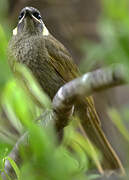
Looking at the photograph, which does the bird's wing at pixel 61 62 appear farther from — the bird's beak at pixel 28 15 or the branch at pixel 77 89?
the branch at pixel 77 89


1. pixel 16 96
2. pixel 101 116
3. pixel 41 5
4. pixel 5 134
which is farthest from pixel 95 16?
pixel 16 96

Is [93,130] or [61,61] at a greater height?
[61,61]

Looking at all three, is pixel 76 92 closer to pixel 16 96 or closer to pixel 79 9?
pixel 16 96

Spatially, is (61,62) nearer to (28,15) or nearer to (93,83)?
(28,15)

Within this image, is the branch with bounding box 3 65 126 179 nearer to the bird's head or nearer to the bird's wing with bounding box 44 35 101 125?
the bird's wing with bounding box 44 35 101 125

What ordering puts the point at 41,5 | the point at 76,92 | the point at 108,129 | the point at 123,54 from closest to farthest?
1. the point at 123,54
2. the point at 76,92
3. the point at 108,129
4. the point at 41,5

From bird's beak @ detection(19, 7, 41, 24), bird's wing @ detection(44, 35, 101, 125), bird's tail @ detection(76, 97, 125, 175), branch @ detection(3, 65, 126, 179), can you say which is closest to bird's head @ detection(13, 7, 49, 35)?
bird's beak @ detection(19, 7, 41, 24)

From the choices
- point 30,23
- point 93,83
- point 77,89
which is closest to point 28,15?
point 30,23
